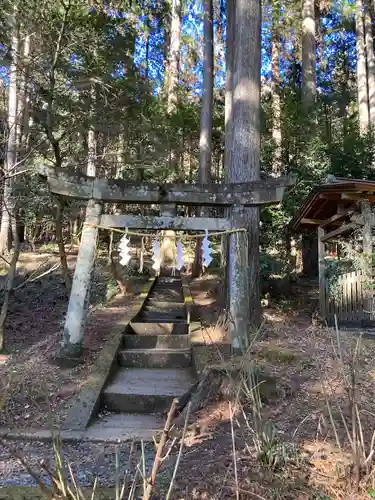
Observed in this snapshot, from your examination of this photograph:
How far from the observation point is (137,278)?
1274 cm

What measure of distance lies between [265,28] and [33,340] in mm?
17865

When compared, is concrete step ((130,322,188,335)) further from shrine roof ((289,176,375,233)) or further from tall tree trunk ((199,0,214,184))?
tall tree trunk ((199,0,214,184))

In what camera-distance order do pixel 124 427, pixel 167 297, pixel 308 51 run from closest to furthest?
pixel 124 427 < pixel 167 297 < pixel 308 51

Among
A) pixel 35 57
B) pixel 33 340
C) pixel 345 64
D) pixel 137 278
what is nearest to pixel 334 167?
pixel 137 278

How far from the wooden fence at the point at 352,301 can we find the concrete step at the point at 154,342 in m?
3.66

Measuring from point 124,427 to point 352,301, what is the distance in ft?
19.3

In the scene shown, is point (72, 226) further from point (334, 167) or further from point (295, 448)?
point (295, 448)

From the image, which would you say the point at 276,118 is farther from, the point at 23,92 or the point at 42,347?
the point at 42,347

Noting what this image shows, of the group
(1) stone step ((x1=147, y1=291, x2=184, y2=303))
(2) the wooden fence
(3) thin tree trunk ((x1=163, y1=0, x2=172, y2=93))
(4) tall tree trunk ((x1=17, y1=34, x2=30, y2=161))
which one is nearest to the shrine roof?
(2) the wooden fence

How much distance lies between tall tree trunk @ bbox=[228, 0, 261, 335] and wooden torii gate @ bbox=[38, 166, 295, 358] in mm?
1028

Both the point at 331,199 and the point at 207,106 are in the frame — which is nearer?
the point at 331,199

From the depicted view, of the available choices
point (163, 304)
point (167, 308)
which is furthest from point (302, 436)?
point (163, 304)

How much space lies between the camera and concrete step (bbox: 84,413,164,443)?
156 inches

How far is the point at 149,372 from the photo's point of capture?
6.01 meters
